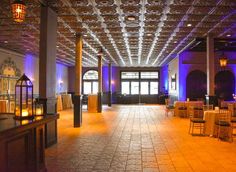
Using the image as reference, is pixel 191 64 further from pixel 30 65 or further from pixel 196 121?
pixel 30 65

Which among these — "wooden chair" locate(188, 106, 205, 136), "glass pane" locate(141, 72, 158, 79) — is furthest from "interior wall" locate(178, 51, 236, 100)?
"glass pane" locate(141, 72, 158, 79)

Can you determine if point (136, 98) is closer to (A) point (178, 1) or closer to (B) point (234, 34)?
(B) point (234, 34)

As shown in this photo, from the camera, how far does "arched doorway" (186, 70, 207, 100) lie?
15.2 meters

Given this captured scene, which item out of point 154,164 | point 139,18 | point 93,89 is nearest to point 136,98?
point 93,89

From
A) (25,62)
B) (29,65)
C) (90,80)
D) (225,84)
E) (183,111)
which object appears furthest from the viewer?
(90,80)

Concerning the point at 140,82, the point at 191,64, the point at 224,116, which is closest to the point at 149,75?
the point at 140,82

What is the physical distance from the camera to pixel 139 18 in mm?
→ 7895

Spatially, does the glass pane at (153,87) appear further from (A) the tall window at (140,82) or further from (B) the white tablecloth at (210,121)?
(B) the white tablecloth at (210,121)

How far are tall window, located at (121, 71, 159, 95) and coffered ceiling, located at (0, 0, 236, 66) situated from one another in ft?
39.5

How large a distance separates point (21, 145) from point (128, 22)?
581cm

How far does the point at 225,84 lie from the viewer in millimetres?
15102

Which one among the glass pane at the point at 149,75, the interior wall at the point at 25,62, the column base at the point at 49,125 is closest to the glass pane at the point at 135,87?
the glass pane at the point at 149,75

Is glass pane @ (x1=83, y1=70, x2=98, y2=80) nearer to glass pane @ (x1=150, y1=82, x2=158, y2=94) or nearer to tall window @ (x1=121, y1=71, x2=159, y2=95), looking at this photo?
tall window @ (x1=121, y1=71, x2=159, y2=95)

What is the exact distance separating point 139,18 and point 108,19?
898 millimetres
